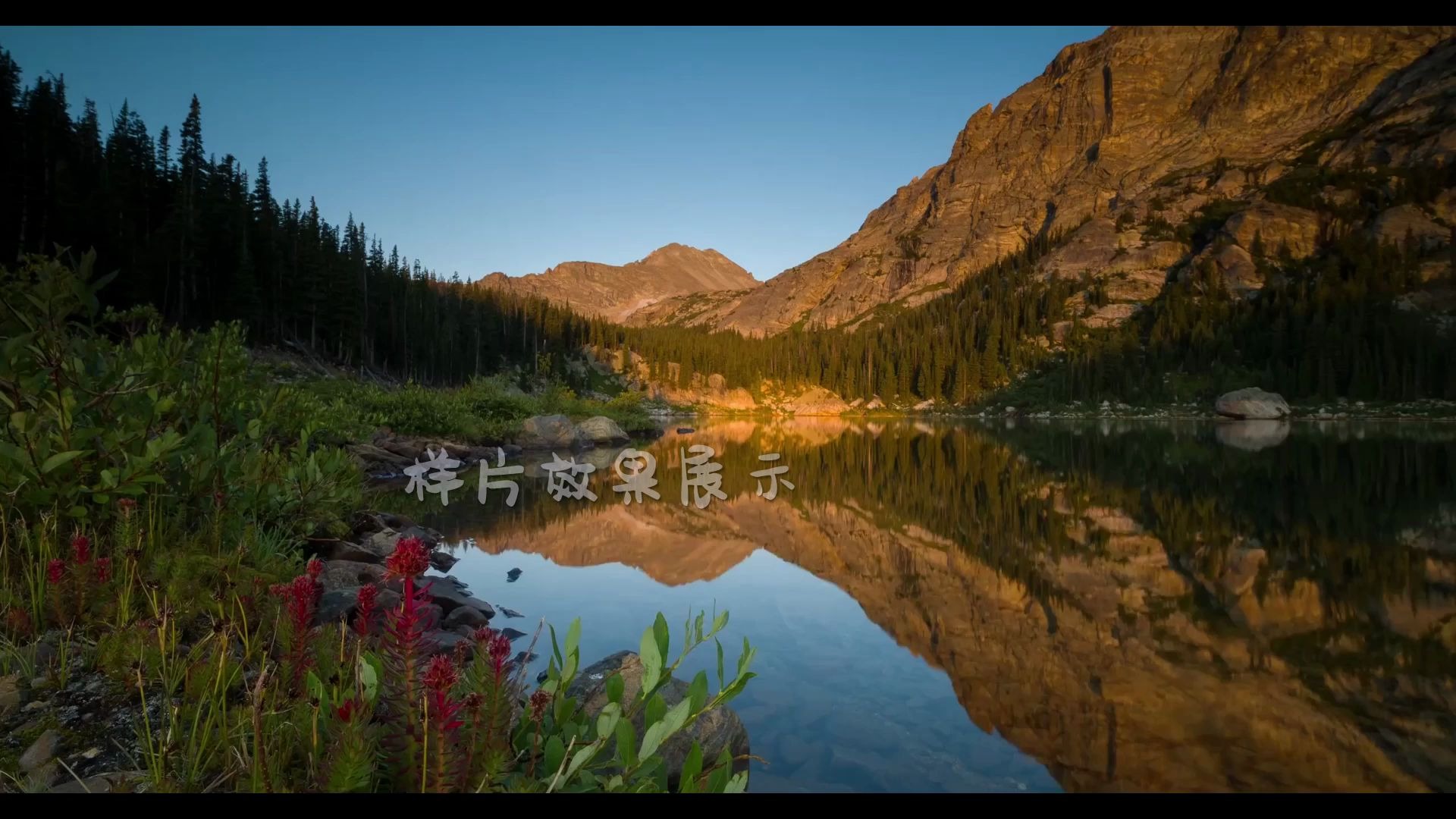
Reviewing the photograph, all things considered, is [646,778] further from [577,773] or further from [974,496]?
[974,496]

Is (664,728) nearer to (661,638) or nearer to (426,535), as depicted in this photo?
(661,638)

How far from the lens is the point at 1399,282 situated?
248 ft

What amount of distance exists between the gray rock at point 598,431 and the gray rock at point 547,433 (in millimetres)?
1313

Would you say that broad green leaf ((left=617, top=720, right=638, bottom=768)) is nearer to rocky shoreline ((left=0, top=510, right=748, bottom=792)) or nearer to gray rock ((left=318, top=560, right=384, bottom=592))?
rocky shoreline ((left=0, top=510, right=748, bottom=792))

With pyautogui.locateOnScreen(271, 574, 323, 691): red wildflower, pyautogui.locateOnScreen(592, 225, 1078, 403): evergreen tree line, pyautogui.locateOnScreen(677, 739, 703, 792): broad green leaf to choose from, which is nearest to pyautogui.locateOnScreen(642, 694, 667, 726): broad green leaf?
pyautogui.locateOnScreen(677, 739, 703, 792): broad green leaf

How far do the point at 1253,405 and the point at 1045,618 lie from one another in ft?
245

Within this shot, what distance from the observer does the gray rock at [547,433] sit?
28.5 m

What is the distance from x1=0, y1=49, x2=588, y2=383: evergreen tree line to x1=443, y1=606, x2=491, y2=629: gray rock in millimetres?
31942

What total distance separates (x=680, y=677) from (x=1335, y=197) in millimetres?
141910

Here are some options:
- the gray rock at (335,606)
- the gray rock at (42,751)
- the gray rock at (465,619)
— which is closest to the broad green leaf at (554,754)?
the gray rock at (42,751)

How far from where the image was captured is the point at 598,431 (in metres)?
33.0

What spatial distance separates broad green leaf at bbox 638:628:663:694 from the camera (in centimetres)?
232

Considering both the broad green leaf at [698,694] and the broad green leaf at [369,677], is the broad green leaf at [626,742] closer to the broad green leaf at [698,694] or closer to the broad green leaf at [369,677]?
the broad green leaf at [698,694]

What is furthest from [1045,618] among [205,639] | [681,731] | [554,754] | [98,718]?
[98,718]
